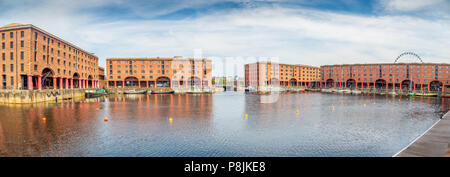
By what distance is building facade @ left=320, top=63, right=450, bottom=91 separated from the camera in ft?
354

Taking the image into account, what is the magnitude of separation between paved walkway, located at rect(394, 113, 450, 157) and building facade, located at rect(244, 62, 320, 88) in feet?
390

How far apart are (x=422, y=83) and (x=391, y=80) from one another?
1214 cm

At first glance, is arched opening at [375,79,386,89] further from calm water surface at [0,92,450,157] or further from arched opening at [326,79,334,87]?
calm water surface at [0,92,450,157]

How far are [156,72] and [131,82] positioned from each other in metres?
12.9

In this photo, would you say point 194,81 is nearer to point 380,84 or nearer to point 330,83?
point 330,83

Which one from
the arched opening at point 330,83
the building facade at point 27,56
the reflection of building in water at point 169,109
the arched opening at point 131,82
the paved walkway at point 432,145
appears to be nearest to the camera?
the paved walkway at point 432,145

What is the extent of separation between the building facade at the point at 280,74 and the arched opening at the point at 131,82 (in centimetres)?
6984

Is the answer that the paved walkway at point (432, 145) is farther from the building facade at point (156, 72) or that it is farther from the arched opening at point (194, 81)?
the arched opening at point (194, 81)

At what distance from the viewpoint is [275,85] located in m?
138

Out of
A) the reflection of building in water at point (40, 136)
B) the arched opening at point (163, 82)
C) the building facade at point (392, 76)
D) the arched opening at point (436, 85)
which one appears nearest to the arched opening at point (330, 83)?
the building facade at point (392, 76)

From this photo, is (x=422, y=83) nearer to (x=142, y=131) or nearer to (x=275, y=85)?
(x=275, y=85)

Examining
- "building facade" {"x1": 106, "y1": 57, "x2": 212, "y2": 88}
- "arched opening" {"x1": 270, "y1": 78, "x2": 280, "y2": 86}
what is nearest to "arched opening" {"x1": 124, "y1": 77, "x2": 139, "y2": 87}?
"building facade" {"x1": 106, "y1": 57, "x2": 212, "y2": 88}

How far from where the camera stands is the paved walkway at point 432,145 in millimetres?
13195

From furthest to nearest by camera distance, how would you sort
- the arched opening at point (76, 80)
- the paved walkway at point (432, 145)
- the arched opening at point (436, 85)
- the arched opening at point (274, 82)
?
the arched opening at point (274, 82) → the arched opening at point (436, 85) → the arched opening at point (76, 80) → the paved walkway at point (432, 145)
